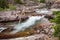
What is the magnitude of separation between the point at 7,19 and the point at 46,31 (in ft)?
25.5

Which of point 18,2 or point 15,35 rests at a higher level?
point 15,35

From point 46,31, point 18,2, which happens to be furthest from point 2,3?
point 46,31

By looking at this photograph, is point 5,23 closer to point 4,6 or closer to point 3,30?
point 3,30

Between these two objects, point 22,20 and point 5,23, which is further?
point 22,20

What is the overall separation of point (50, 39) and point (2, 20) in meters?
9.71

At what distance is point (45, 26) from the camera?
68.2 ft

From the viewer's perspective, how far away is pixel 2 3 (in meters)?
36.2

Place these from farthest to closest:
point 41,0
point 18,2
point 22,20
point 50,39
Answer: point 41,0 → point 18,2 → point 22,20 → point 50,39

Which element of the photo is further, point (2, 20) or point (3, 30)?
point (2, 20)

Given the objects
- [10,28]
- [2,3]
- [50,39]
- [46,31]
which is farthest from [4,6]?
[50,39]

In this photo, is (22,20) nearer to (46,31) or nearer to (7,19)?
(7,19)

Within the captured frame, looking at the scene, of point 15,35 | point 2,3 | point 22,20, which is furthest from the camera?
point 2,3

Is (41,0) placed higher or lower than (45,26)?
lower

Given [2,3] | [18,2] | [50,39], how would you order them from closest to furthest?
[50,39] → [2,3] → [18,2]
